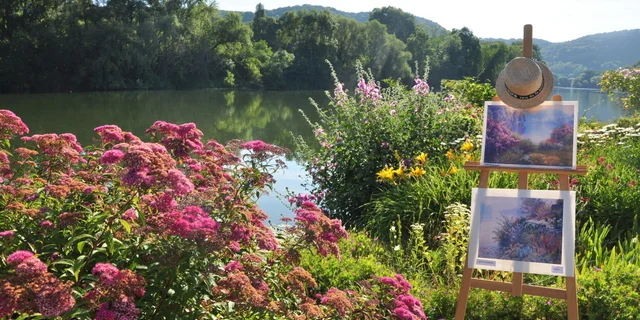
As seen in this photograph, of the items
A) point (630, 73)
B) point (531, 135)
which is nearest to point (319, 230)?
point (531, 135)

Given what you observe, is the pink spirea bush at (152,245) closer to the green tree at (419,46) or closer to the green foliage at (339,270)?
the green foliage at (339,270)

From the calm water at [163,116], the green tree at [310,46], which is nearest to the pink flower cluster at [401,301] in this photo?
the calm water at [163,116]

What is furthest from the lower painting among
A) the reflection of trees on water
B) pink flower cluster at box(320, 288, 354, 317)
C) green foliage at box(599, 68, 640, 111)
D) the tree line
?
the tree line

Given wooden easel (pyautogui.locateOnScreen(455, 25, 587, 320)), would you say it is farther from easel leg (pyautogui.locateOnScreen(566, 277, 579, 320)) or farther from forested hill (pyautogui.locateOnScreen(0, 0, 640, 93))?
forested hill (pyautogui.locateOnScreen(0, 0, 640, 93))

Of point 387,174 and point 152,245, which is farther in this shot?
point 387,174

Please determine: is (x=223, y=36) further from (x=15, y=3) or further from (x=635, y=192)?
(x=635, y=192)

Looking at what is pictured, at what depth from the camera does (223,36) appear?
4325cm

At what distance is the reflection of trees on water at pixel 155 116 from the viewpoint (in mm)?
16531

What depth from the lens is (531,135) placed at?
376 centimetres

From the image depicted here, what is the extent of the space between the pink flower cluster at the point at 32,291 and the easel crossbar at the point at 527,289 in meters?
2.39

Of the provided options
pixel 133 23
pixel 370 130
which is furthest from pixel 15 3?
pixel 370 130

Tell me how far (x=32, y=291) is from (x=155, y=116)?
768 inches

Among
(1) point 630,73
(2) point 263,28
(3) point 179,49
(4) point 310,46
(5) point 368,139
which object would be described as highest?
(2) point 263,28

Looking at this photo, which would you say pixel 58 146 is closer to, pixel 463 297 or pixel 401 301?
pixel 401 301
